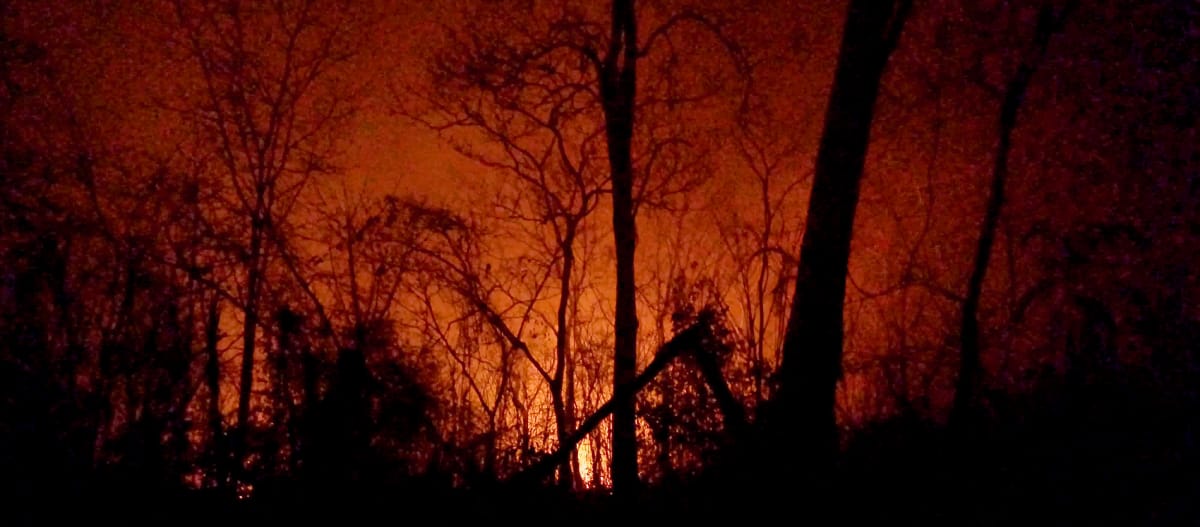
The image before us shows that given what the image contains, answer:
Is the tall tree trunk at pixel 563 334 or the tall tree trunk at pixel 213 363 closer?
the tall tree trunk at pixel 213 363

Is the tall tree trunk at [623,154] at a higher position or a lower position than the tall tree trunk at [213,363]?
higher

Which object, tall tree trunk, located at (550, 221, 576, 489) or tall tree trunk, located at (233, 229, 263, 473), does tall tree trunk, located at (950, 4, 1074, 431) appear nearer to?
tall tree trunk, located at (550, 221, 576, 489)

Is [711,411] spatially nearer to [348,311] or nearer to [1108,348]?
[1108,348]

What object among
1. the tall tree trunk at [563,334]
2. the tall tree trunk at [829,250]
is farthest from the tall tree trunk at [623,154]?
the tall tree trunk at [829,250]

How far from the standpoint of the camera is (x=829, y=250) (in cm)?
644

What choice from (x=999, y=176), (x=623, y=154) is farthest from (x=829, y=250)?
(x=623, y=154)

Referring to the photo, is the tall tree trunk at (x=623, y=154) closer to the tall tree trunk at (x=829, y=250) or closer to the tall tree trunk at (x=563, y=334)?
the tall tree trunk at (x=563, y=334)

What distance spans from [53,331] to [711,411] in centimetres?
562

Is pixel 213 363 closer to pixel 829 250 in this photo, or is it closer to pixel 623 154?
pixel 623 154

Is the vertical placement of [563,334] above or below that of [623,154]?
below

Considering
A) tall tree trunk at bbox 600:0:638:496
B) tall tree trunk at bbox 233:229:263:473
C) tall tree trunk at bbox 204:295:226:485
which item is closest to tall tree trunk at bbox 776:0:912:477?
tall tree trunk at bbox 600:0:638:496

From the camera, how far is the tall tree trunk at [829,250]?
6.38 m

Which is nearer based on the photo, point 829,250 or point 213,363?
point 829,250

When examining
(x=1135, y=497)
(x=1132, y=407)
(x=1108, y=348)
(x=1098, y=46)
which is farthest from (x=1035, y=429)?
(x=1098, y=46)
